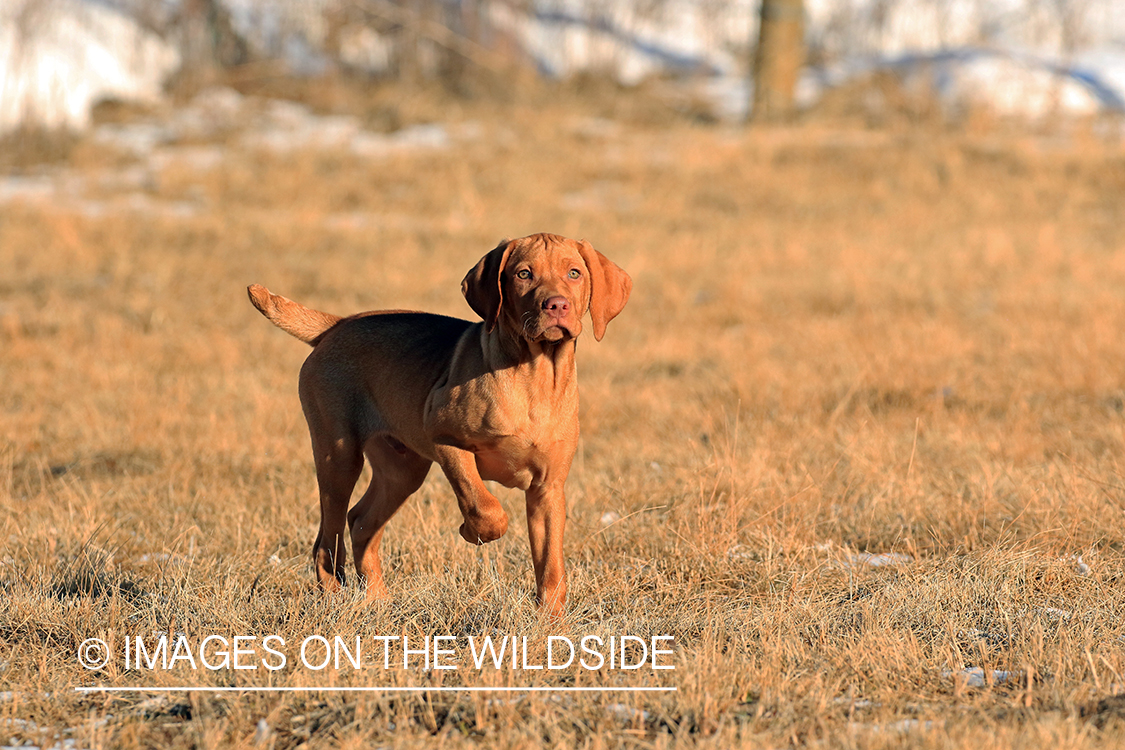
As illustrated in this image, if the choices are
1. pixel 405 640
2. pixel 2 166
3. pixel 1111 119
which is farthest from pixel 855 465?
pixel 1111 119

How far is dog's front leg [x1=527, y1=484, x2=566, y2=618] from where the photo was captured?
380 centimetres

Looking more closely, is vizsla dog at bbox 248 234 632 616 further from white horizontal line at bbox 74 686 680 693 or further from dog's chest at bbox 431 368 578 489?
white horizontal line at bbox 74 686 680 693

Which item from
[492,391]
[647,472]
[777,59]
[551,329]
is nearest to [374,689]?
[492,391]

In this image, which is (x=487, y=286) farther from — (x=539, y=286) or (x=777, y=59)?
(x=777, y=59)

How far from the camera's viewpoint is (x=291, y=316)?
14.7 feet

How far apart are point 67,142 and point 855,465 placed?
13046mm

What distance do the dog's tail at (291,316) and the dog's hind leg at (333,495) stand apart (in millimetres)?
439

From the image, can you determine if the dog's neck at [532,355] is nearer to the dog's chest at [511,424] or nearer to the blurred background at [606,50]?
the dog's chest at [511,424]

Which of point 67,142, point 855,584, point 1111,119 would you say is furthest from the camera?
point 1111,119

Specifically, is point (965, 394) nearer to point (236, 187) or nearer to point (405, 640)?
point (405, 640)

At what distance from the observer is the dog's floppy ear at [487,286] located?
147 inches

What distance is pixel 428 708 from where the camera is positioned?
310 centimetres

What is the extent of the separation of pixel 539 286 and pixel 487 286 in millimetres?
212

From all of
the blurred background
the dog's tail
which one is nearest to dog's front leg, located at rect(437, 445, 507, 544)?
the dog's tail
